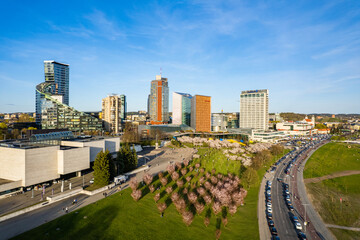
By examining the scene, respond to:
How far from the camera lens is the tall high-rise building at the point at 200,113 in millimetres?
164625

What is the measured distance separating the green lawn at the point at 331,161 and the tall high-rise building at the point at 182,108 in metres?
105

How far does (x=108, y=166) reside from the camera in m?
44.5

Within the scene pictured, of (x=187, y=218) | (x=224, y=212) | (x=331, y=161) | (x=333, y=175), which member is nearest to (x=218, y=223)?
(x=224, y=212)

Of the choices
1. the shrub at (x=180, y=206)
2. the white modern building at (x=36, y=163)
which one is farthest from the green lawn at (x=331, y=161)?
the white modern building at (x=36, y=163)

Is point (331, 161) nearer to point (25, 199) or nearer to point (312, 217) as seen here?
point (312, 217)

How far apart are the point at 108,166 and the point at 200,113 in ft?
416

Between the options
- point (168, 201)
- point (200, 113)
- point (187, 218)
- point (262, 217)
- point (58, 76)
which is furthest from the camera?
point (58, 76)

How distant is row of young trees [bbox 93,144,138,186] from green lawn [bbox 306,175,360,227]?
42312mm

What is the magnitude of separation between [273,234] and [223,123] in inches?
6496

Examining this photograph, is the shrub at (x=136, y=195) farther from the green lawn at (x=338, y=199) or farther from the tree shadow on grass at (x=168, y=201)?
the green lawn at (x=338, y=199)

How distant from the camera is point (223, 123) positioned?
193500 mm

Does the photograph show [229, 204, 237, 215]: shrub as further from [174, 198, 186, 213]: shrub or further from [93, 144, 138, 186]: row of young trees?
[93, 144, 138, 186]: row of young trees

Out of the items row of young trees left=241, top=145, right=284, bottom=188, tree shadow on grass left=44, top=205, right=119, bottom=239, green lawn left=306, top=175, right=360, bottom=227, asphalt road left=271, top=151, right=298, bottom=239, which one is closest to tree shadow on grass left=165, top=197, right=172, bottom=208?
tree shadow on grass left=44, top=205, right=119, bottom=239

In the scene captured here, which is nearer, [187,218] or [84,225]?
[84,225]
